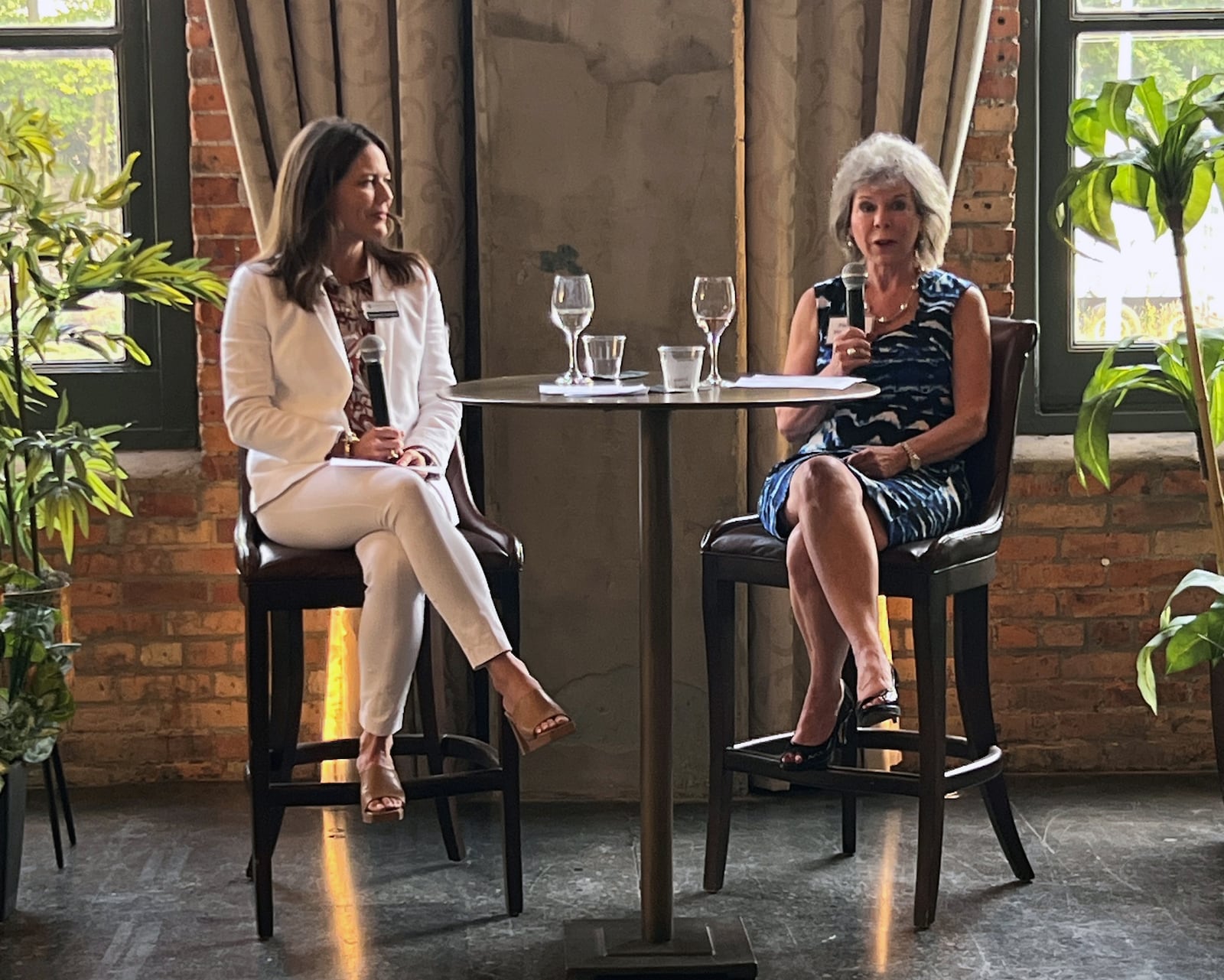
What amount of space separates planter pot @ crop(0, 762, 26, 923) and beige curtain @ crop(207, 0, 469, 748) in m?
1.25

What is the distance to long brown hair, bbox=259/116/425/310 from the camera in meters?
3.12

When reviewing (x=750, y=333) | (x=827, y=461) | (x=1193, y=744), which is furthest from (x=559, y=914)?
(x=1193, y=744)

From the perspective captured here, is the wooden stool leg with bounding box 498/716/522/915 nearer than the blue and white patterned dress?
Yes

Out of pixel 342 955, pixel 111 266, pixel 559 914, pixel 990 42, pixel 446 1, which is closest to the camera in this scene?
pixel 342 955

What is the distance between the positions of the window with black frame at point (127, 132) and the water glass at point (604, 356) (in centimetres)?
150

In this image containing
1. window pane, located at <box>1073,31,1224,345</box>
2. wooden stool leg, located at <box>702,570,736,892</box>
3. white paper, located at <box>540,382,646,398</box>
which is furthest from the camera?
window pane, located at <box>1073,31,1224,345</box>

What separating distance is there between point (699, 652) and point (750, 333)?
714 mm

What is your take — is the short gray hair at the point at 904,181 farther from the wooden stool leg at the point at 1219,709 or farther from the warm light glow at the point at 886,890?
the warm light glow at the point at 886,890

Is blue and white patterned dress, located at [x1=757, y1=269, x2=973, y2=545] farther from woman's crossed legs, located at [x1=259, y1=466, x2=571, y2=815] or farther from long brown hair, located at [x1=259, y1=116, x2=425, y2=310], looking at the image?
long brown hair, located at [x1=259, y1=116, x2=425, y2=310]

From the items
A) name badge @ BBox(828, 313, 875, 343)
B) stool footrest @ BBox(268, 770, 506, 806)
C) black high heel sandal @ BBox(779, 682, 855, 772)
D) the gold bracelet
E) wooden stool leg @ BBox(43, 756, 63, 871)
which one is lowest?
wooden stool leg @ BBox(43, 756, 63, 871)

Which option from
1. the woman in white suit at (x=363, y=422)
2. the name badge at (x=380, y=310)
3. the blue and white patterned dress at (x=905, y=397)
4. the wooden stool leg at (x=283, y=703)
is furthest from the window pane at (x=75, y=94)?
the blue and white patterned dress at (x=905, y=397)

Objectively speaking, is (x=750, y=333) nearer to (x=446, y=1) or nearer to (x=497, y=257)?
(x=497, y=257)

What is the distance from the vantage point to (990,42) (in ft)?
12.4

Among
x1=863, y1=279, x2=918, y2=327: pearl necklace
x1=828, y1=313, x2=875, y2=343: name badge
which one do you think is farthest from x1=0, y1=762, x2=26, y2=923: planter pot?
x1=863, y1=279, x2=918, y2=327: pearl necklace
